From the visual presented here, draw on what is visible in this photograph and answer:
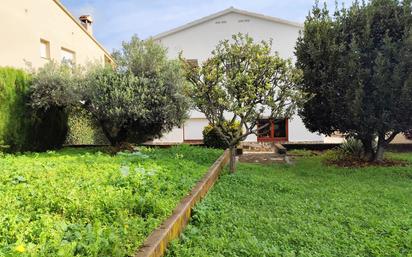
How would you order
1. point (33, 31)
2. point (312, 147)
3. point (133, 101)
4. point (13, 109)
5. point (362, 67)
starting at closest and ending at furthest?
point (362, 67)
point (13, 109)
point (133, 101)
point (33, 31)
point (312, 147)

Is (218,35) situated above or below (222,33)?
below

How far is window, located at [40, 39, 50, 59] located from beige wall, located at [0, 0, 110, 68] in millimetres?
141

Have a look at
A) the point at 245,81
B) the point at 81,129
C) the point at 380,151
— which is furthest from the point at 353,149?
the point at 81,129

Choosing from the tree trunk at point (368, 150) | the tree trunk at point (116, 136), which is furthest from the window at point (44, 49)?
the tree trunk at point (368, 150)

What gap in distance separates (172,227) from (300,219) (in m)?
1.93

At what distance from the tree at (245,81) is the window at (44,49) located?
10.1 metres

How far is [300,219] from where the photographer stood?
4.71 meters

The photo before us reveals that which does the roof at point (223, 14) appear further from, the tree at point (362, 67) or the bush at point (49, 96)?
the tree at point (362, 67)

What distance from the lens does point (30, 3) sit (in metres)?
14.1

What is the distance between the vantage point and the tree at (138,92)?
10.5 metres

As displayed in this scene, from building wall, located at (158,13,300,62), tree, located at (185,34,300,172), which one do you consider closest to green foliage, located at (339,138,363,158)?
tree, located at (185,34,300,172)

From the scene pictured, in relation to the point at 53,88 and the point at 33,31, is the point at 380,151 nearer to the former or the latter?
the point at 53,88

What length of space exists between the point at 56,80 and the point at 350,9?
8.86 meters

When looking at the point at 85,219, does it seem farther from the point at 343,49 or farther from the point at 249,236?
the point at 343,49
